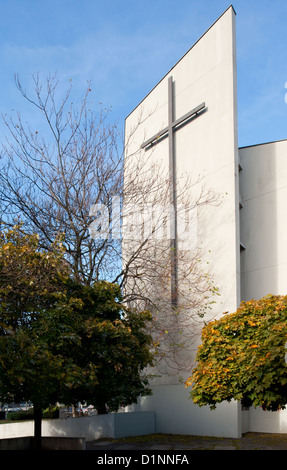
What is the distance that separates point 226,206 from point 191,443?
27.5ft

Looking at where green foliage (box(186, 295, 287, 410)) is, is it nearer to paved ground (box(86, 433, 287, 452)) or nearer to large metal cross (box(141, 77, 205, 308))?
paved ground (box(86, 433, 287, 452))

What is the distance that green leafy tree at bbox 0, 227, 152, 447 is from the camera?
1111cm

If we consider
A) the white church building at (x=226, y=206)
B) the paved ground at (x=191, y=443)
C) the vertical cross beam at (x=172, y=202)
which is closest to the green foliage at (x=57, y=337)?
the paved ground at (x=191, y=443)

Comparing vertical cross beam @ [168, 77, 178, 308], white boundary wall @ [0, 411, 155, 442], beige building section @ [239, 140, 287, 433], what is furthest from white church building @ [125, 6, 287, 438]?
white boundary wall @ [0, 411, 155, 442]

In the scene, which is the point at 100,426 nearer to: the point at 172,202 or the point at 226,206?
the point at 172,202

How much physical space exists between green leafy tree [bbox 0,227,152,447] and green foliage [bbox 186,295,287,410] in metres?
2.22

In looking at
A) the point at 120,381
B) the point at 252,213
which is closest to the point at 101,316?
the point at 120,381

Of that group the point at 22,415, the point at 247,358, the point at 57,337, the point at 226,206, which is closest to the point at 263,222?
the point at 226,206

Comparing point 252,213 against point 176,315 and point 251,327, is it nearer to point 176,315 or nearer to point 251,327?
point 176,315

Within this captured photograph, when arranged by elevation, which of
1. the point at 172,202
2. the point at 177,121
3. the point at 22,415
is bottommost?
the point at 22,415

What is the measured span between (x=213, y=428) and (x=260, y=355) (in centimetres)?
741

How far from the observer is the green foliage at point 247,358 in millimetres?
10781

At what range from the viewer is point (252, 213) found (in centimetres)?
2019

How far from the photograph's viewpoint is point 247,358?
11.4m
